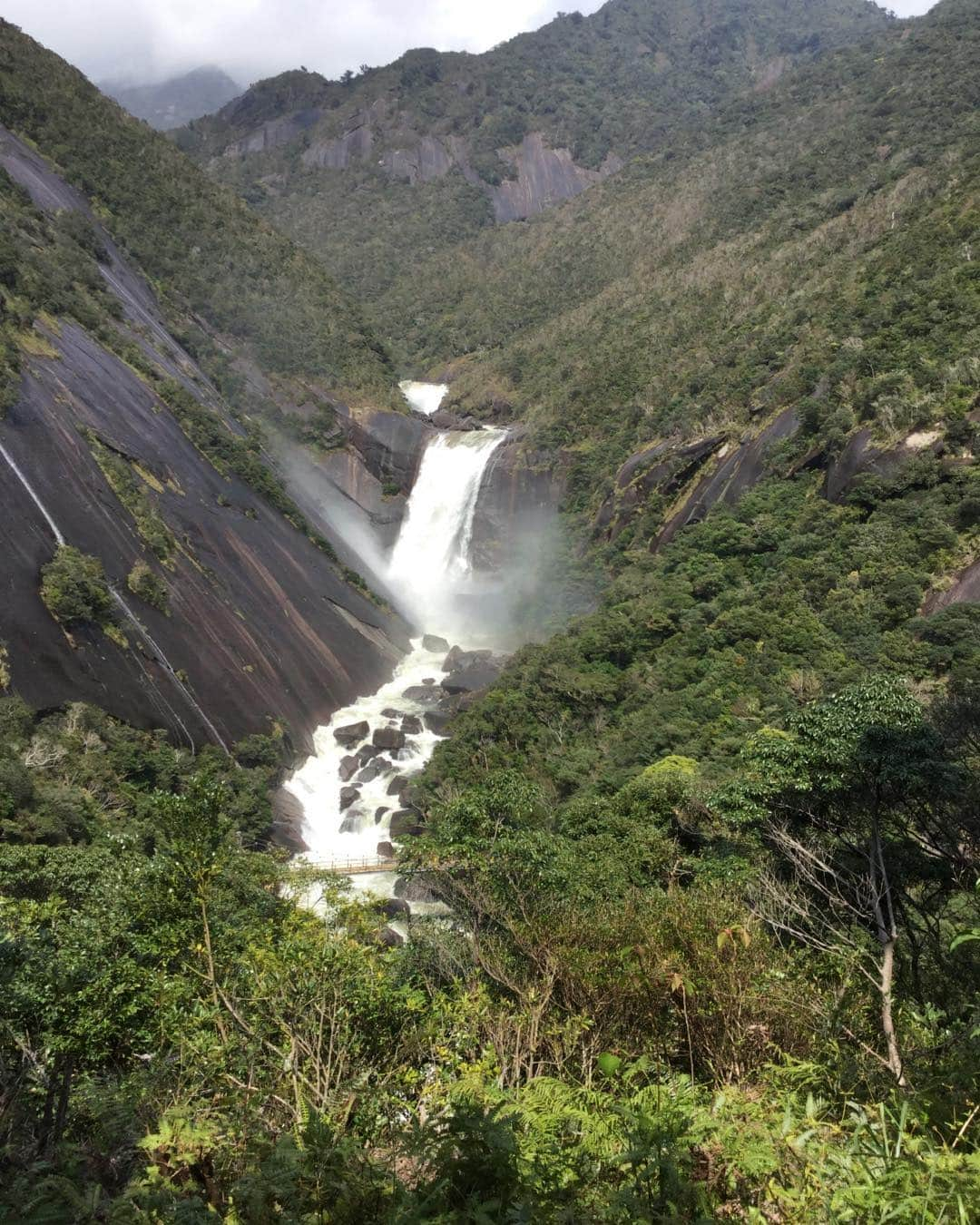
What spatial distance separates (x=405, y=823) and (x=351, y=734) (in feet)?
21.5

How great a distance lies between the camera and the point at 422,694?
116 feet

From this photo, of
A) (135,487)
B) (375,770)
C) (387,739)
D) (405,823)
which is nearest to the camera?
(405,823)

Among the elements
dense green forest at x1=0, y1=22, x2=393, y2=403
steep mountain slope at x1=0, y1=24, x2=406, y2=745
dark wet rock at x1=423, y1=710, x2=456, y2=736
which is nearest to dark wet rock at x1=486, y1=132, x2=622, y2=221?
dense green forest at x1=0, y1=22, x2=393, y2=403

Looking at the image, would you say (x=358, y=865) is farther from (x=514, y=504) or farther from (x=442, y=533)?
(x=514, y=504)

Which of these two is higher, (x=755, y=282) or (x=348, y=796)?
(x=755, y=282)

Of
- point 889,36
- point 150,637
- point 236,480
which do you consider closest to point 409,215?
point 889,36

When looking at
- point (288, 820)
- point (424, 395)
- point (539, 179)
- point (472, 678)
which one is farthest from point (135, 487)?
point (539, 179)

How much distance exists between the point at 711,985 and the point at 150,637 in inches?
921

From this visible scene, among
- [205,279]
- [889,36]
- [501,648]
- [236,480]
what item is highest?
[889,36]

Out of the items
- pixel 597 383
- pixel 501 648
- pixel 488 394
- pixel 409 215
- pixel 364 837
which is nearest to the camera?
pixel 364 837

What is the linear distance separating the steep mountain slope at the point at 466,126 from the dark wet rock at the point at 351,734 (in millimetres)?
88007

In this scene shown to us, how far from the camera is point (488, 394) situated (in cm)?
6769

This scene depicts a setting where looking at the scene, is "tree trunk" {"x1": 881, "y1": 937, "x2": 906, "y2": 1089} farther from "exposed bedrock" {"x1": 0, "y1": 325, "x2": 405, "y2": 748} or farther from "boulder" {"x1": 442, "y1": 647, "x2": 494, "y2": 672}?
"boulder" {"x1": 442, "y1": 647, "x2": 494, "y2": 672}

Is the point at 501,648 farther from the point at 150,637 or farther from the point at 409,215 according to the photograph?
the point at 409,215
